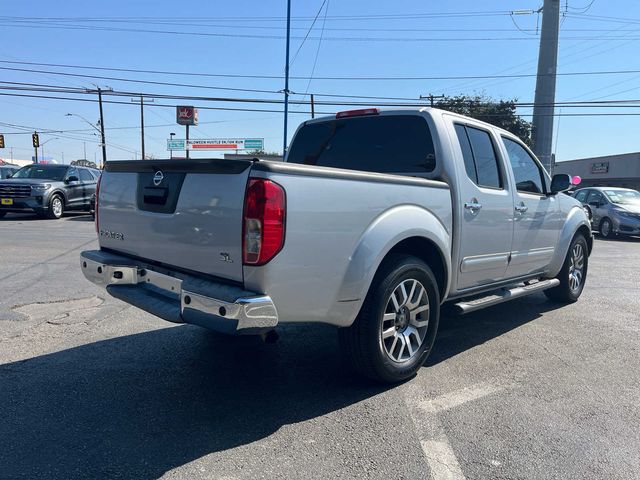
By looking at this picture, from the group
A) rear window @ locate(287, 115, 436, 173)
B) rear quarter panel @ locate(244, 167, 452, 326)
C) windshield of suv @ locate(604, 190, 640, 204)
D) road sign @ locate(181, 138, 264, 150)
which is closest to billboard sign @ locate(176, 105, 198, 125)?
road sign @ locate(181, 138, 264, 150)

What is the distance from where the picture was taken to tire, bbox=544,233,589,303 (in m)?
6.33

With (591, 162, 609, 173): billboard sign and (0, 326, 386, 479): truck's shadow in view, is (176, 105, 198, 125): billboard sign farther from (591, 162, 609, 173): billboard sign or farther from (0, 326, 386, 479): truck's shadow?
(0, 326, 386, 479): truck's shadow

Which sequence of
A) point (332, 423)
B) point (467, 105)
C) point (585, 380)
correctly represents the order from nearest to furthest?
point (332, 423)
point (585, 380)
point (467, 105)

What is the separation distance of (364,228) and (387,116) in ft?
5.46

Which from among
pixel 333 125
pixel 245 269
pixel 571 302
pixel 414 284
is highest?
pixel 333 125

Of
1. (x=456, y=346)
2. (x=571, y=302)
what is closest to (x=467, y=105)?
(x=571, y=302)

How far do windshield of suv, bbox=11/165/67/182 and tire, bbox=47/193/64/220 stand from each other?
0.74 metres

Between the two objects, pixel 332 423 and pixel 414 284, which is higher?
pixel 414 284

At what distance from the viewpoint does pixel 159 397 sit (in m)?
3.51

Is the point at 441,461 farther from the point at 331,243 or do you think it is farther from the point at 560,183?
the point at 560,183

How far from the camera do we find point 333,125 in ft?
16.3

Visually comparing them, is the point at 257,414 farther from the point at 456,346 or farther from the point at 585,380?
the point at 585,380

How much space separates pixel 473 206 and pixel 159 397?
2.93 m

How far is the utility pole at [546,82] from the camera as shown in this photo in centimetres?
2533
